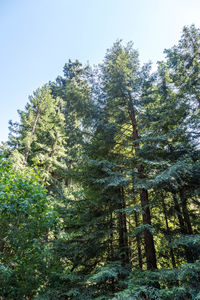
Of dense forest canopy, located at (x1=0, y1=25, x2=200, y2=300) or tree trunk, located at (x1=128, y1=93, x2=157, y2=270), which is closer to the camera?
dense forest canopy, located at (x1=0, y1=25, x2=200, y2=300)

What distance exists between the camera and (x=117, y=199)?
5.56 meters

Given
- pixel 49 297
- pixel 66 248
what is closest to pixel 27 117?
pixel 66 248

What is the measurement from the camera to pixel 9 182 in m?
4.39

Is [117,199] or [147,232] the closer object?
[147,232]

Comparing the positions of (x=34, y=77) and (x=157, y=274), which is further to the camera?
(x=34, y=77)

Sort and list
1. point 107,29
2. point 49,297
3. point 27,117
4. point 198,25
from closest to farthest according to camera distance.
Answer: point 49,297
point 198,25
point 107,29
point 27,117

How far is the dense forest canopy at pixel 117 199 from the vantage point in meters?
4.09

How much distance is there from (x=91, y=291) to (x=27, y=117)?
40.6 feet

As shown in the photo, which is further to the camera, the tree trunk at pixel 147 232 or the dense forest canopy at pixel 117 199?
the tree trunk at pixel 147 232

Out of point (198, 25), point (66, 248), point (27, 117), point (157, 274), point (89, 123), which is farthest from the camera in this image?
point (27, 117)

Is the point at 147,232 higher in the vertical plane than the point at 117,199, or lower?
lower

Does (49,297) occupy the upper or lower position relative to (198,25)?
lower

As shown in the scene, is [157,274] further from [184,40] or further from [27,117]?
[27,117]

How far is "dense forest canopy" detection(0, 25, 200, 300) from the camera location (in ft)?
13.4
